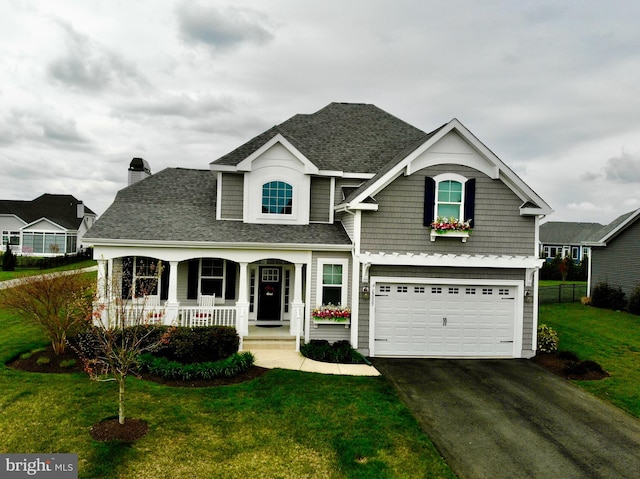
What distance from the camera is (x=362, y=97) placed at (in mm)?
20203

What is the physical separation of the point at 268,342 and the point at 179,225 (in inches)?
198

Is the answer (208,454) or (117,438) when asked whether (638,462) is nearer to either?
(208,454)

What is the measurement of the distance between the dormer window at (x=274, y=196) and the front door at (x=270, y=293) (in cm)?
224

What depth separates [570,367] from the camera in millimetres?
11828

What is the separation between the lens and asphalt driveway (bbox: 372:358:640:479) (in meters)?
6.89

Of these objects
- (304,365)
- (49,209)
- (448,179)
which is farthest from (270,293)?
(49,209)

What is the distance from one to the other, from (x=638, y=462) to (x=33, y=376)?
510 inches

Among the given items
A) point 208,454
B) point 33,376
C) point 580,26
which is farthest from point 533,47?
point 33,376

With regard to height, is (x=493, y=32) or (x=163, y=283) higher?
(x=493, y=32)

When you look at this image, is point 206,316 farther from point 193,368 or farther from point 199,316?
point 193,368

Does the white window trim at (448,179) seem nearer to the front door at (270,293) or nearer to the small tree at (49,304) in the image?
the front door at (270,293)

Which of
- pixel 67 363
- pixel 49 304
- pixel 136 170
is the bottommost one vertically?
pixel 67 363

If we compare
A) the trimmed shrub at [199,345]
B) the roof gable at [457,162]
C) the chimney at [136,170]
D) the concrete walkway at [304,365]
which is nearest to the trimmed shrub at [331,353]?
the concrete walkway at [304,365]

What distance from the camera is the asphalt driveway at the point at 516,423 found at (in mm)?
6895
